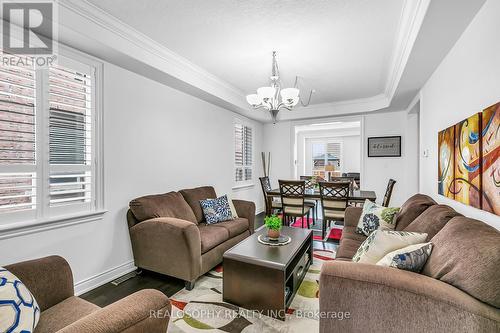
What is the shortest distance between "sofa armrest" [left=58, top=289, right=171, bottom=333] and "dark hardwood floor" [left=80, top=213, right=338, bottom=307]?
1354 millimetres

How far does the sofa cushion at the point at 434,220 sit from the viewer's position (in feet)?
5.61

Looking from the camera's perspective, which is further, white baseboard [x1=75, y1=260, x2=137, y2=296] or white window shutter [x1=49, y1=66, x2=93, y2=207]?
white baseboard [x1=75, y1=260, x2=137, y2=296]

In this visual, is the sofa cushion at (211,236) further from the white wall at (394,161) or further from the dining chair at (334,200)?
Answer: the white wall at (394,161)

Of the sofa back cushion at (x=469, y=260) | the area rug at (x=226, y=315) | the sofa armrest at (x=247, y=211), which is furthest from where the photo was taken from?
the sofa armrest at (x=247, y=211)

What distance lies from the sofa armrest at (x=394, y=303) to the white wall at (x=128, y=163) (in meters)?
2.32

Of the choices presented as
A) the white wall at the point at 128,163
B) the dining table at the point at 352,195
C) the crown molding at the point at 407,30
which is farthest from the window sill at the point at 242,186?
the crown molding at the point at 407,30

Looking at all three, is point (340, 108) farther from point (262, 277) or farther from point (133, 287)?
point (133, 287)

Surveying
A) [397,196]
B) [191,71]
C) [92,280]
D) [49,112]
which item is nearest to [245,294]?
[92,280]

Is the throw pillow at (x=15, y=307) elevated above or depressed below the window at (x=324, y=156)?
below

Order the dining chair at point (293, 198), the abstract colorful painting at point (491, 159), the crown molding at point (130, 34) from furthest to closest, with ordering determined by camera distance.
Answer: the dining chair at point (293, 198) → the crown molding at point (130, 34) → the abstract colorful painting at point (491, 159)

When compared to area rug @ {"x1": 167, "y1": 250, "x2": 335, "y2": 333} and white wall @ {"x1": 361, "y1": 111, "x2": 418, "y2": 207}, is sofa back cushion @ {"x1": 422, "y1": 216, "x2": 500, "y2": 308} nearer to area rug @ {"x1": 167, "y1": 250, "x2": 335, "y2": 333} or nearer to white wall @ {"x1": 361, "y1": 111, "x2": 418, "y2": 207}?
area rug @ {"x1": 167, "y1": 250, "x2": 335, "y2": 333}

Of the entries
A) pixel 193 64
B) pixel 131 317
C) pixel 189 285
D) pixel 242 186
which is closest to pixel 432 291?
pixel 131 317

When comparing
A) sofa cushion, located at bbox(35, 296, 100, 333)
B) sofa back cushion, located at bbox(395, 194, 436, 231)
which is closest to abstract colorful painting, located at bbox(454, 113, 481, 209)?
sofa back cushion, located at bbox(395, 194, 436, 231)

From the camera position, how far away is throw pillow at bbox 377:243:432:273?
1359 millimetres
